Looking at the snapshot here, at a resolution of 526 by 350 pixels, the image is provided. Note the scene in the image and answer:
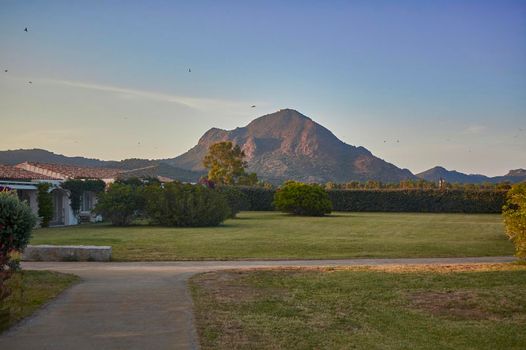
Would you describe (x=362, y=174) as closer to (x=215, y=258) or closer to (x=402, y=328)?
(x=215, y=258)

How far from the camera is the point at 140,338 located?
23.7 ft

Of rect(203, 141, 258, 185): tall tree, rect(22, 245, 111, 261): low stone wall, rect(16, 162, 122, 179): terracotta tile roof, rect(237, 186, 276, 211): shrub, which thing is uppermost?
rect(203, 141, 258, 185): tall tree

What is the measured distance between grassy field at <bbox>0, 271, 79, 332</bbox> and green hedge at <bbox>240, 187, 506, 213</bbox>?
141ft

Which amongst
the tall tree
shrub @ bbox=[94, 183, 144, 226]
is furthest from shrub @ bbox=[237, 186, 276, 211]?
shrub @ bbox=[94, 183, 144, 226]

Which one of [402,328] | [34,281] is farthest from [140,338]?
[34,281]

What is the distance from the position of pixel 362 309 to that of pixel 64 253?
30.8ft

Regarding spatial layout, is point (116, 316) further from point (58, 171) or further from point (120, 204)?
point (58, 171)

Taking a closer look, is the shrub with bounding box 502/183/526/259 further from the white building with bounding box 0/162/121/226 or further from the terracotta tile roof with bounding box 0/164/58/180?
the terracotta tile roof with bounding box 0/164/58/180

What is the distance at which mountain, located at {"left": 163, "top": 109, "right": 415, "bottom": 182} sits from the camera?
12725 centimetres

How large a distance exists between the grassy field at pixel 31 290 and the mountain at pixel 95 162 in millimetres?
59810

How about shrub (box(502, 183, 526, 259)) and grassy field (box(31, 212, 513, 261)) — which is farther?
grassy field (box(31, 212, 513, 261))

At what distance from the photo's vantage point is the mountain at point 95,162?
7556 cm

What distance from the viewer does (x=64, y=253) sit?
623 inches

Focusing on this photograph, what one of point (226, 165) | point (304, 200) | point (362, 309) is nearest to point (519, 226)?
point (362, 309)
